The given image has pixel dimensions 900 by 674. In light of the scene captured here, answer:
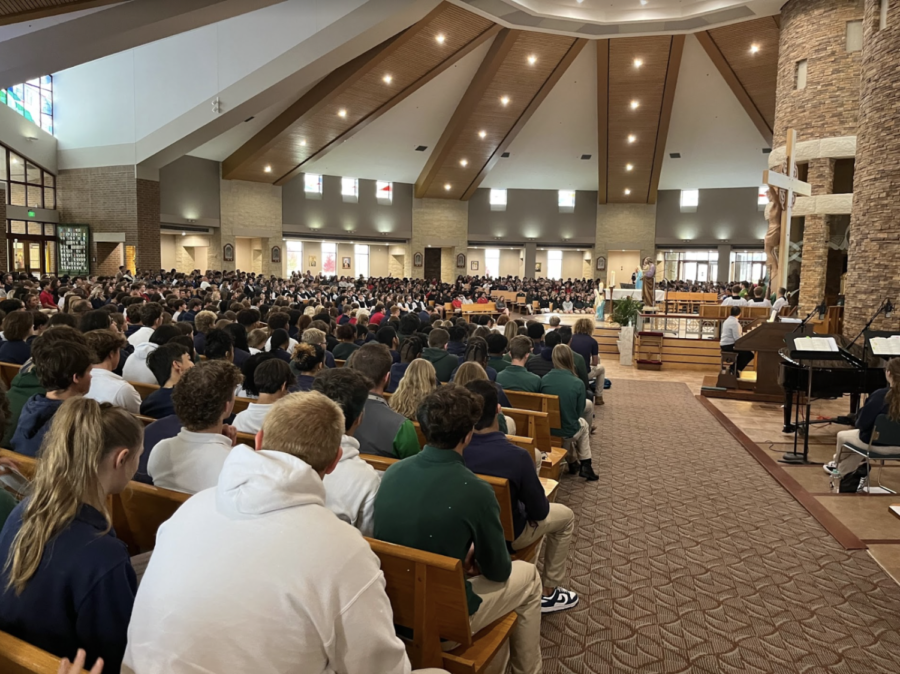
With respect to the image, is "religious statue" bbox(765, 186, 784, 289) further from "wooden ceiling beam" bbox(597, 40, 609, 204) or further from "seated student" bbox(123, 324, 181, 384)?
"seated student" bbox(123, 324, 181, 384)

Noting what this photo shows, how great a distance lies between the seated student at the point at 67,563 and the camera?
56.1 inches

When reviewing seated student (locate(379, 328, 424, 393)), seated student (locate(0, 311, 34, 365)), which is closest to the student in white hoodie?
seated student (locate(379, 328, 424, 393))

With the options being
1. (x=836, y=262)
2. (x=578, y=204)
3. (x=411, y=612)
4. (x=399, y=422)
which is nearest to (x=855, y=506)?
(x=399, y=422)

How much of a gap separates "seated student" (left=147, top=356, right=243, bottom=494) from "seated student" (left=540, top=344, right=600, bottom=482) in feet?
10.2

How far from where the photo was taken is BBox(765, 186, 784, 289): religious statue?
15.1 meters

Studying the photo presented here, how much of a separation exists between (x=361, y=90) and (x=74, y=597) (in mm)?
17987

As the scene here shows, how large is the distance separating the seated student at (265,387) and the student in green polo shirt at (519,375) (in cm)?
227

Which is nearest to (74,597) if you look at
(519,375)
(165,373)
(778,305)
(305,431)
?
(305,431)

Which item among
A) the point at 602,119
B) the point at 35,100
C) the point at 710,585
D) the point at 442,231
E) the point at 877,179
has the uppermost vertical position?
the point at 602,119

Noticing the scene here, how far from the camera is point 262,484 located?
1.41 m

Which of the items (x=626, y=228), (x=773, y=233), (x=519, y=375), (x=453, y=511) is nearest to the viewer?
(x=453, y=511)

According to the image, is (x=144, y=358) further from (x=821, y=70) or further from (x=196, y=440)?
(x=821, y=70)

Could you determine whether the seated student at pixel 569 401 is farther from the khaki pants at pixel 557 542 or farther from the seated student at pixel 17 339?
the seated student at pixel 17 339

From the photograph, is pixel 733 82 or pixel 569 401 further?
pixel 733 82
